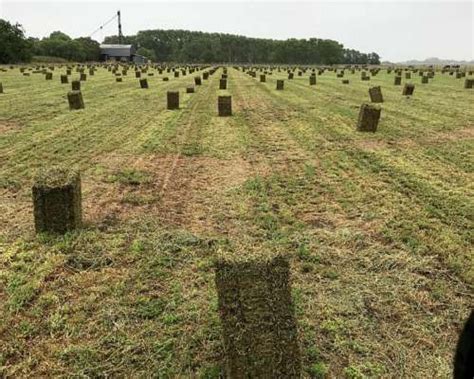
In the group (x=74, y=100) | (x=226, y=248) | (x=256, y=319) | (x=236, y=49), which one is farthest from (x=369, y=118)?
(x=236, y=49)

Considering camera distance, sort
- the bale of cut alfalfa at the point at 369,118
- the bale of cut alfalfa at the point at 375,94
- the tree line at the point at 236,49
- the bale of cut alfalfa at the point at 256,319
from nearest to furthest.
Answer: the bale of cut alfalfa at the point at 256,319, the bale of cut alfalfa at the point at 369,118, the bale of cut alfalfa at the point at 375,94, the tree line at the point at 236,49

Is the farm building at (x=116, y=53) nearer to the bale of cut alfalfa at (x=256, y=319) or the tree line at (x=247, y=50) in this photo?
the tree line at (x=247, y=50)

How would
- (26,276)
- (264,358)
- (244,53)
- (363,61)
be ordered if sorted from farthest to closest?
(244,53), (363,61), (26,276), (264,358)

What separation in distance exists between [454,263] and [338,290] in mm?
1440

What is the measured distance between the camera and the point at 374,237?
568cm

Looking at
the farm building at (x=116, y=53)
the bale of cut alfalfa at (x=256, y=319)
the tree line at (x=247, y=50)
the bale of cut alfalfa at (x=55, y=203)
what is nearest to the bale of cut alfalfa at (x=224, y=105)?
the bale of cut alfalfa at (x=55, y=203)

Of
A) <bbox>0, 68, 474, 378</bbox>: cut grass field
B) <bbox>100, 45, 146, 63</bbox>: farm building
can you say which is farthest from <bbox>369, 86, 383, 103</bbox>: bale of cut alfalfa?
<bbox>100, 45, 146, 63</bbox>: farm building

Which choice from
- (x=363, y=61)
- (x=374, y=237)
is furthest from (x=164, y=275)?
(x=363, y=61)

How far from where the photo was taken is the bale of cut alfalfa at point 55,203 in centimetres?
560

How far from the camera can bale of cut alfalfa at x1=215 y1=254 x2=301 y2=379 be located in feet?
10.1

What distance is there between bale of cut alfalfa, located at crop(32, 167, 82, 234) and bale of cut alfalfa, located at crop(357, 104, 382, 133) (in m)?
8.60

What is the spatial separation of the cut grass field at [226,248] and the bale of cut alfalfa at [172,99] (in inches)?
216

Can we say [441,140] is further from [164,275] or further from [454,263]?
[164,275]

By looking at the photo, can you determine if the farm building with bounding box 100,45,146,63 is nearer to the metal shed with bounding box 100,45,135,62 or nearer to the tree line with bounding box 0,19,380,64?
the metal shed with bounding box 100,45,135,62
